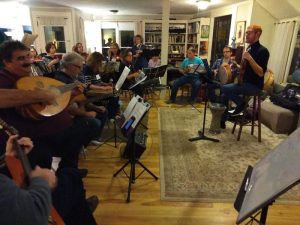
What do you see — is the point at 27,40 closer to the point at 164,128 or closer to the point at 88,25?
the point at 164,128

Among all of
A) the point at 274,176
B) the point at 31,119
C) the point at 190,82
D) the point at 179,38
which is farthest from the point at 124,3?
the point at 274,176

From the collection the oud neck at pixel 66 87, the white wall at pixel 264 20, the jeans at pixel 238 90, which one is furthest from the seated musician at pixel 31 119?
the white wall at pixel 264 20

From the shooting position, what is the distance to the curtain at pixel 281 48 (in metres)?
4.48

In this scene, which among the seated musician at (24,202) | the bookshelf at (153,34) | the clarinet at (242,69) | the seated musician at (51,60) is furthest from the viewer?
the bookshelf at (153,34)

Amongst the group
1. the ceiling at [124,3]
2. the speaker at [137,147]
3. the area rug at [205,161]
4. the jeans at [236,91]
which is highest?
the ceiling at [124,3]

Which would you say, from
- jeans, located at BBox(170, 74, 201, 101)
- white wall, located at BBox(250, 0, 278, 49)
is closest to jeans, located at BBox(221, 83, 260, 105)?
jeans, located at BBox(170, 74, 201, 101)

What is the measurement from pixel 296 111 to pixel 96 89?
288 centimetres

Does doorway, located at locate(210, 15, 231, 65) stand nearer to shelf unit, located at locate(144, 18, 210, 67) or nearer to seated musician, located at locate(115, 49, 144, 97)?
shelf unit, located at locate(144, 18, 210, 67)

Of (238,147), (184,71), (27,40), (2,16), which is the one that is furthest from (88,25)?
(238,147)

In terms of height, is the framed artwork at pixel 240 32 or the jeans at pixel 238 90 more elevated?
the framed artwork at pixel 240 32

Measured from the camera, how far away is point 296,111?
3391 mm

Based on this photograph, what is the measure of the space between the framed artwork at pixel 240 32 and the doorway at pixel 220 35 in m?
0.62

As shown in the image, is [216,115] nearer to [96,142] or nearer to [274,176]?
[96,142]

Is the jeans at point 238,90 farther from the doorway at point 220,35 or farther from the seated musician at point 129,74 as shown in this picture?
the doorway at point 220,35
